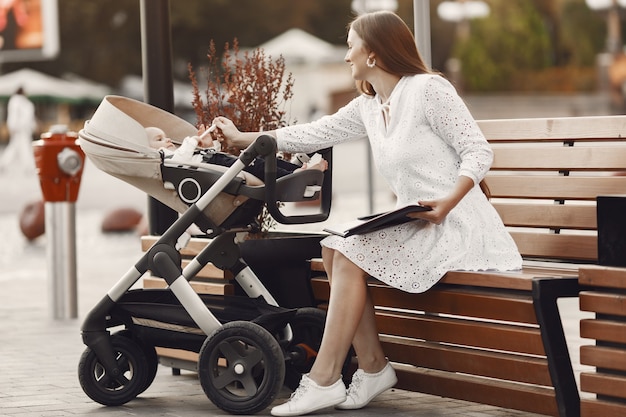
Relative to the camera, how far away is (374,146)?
4.77m

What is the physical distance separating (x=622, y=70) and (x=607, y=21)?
4.07 meters

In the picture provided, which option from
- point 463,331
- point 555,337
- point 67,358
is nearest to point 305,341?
point 463,331

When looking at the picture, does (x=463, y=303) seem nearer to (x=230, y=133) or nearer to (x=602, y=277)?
(x=602, y=277)

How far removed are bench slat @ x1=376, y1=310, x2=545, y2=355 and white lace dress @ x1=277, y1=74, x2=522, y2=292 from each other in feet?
0.64

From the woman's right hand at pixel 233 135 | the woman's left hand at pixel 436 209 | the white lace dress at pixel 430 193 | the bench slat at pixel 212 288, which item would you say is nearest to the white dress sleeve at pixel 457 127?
the white lace dress at pixel 430 193

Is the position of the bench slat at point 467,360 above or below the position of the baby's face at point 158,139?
below

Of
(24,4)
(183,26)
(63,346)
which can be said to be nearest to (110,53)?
(183,26)

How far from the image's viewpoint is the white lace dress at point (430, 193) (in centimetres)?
448

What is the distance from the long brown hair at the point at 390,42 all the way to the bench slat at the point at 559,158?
0.58m

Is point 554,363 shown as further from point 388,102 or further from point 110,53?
point 110,53

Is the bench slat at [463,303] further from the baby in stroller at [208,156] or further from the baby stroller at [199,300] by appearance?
the baby in stroller at [208,156]

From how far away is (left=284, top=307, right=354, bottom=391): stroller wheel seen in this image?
4859 mm

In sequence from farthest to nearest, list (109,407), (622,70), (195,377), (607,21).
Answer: (607,21)
(622,70)
(195,377)
(109,407)

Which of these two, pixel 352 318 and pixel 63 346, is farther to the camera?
pixel 63 346
